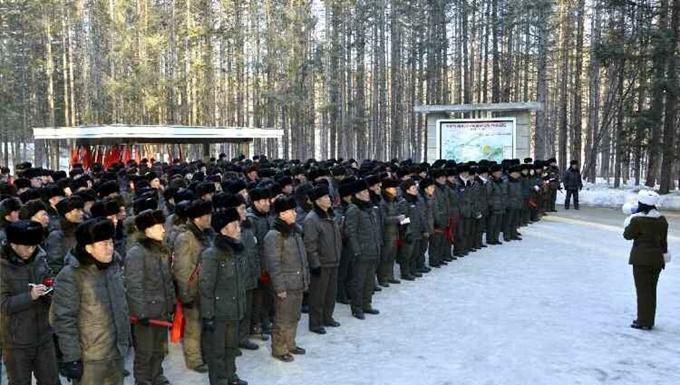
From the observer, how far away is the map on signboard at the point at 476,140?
1903cm

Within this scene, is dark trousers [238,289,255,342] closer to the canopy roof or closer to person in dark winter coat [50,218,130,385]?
person in dark winter coat [50,218,130,385]

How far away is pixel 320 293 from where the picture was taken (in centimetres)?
725

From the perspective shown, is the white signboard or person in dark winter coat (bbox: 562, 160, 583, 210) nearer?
the white signboard

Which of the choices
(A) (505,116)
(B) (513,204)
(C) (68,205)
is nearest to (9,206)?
(C) (68,205)

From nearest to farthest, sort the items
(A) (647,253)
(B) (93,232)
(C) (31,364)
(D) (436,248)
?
(B) (93,232) < (C) (31,364) < (A) (647,253) < (D) (436,248)

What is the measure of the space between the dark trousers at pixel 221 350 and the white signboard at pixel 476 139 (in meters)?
15.2

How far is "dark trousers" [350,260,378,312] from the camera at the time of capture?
800 cm

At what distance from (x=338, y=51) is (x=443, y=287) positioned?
115 feet

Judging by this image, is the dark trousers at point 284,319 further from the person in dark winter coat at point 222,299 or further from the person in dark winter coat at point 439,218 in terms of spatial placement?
the person in dark winter coat at point 439,218

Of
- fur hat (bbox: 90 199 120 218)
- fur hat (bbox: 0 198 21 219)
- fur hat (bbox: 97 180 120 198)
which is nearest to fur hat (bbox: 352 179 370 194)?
fur hat (bbox: 90 199 120 218)

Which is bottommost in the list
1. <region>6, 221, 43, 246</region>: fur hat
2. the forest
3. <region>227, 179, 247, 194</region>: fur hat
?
<region>6, 221, 43, 246</region>: fur hat

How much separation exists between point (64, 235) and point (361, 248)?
385 centimetres

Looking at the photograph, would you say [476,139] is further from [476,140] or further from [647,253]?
[647,253]

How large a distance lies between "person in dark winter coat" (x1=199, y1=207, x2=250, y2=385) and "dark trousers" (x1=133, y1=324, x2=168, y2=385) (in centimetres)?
44
